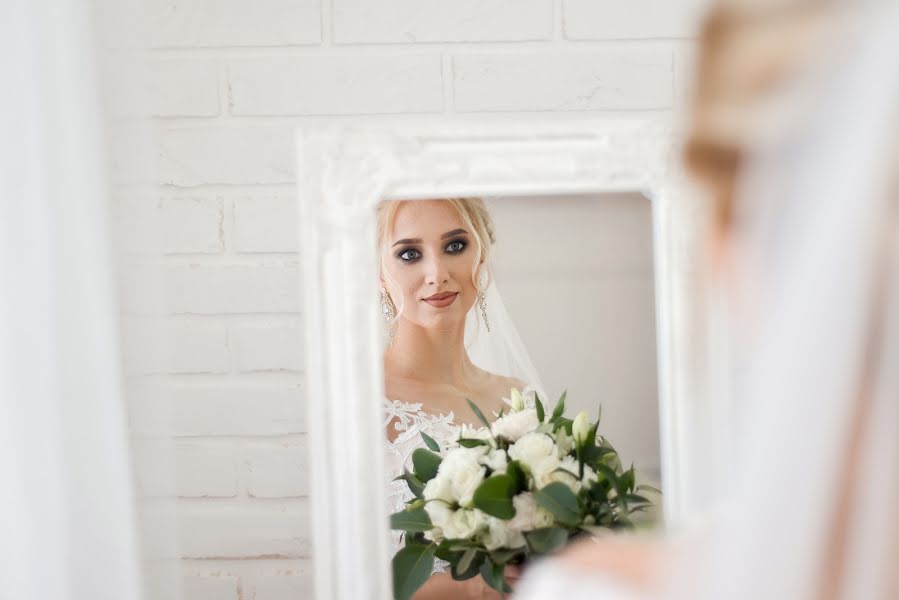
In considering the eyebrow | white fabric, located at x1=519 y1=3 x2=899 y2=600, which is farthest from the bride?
white fabric, located at x1=519 y1=3 x2=899 y2=600

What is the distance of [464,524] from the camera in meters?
0.91

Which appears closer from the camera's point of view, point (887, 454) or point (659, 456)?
point (887, 454)

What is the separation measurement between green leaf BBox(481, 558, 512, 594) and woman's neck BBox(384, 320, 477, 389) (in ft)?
0.65

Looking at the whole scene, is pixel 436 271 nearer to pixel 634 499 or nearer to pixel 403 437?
pixel 403 437

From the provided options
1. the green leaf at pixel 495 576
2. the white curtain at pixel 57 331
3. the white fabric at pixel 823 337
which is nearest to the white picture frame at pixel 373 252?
the green leaf at pixel 495 576

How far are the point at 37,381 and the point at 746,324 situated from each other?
56 cm

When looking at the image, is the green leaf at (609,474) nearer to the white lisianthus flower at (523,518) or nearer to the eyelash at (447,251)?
the white lisianthus flower at (523,518)

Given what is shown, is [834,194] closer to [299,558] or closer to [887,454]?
[887,454]

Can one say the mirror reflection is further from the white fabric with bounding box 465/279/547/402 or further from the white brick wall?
the white brick wall

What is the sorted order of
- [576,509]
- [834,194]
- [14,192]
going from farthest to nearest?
[576,509]
[14,192]
[834,194]

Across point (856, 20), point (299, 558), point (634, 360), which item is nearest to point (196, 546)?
point (299, 558)

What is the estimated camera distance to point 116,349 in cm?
79

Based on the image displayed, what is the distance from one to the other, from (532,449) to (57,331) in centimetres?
48

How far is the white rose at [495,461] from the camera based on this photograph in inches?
36.5
